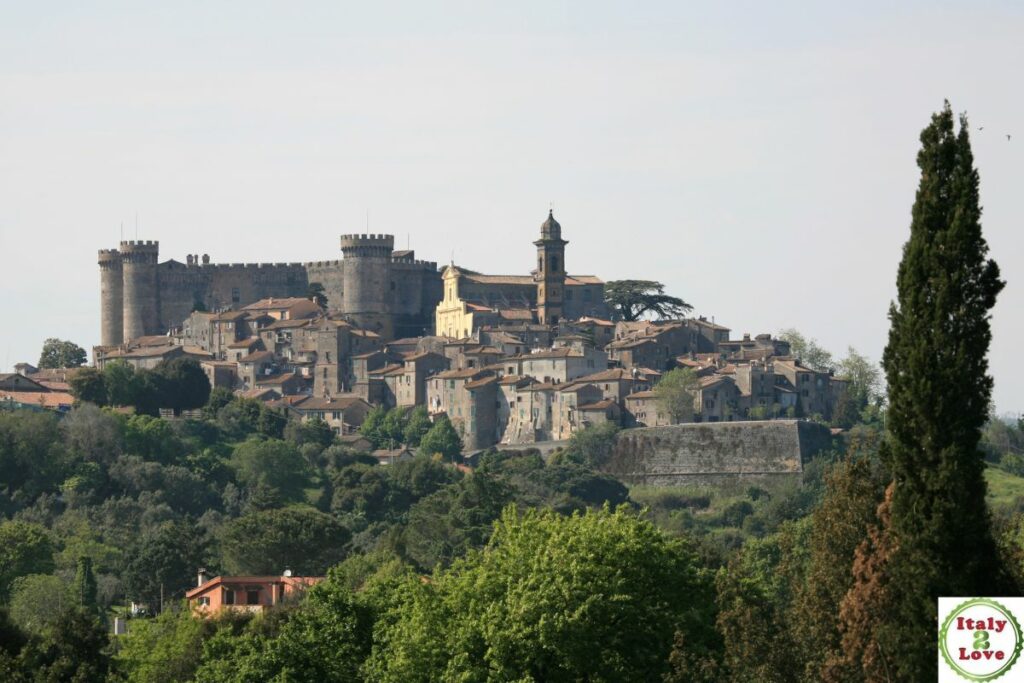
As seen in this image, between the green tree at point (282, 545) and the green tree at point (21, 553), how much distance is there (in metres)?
5.90

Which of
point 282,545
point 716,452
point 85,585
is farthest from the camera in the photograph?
point 716,452

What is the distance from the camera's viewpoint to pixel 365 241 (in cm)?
13125

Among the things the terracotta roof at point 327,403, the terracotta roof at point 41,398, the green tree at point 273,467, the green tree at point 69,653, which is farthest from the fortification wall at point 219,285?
the green tree at point 69,653

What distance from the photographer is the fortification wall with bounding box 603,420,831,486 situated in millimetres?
109812

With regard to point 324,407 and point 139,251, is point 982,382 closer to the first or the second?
point 324,407

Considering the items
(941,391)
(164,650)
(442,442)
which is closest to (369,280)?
(442,442)

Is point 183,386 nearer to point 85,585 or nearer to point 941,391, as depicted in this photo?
point 85,585

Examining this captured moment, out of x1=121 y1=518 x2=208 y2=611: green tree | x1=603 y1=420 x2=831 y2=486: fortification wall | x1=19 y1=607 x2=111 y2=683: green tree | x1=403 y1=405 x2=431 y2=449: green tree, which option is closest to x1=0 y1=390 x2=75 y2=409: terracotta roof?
A: x1=403 y1=405 x2=431 y2=449: green tree

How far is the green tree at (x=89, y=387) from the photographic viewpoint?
111m

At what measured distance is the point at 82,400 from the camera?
4382 inches

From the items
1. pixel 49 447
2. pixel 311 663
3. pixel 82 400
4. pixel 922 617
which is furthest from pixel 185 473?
pixel 922 617

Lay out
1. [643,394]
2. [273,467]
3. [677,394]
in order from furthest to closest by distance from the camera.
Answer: [643,394], [677,394], [273,467]

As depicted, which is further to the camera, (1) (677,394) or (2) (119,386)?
(1) (677,394)

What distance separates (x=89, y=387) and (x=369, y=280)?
2313 cm
